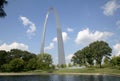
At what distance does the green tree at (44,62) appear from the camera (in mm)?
126312

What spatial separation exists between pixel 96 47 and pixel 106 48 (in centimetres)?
592

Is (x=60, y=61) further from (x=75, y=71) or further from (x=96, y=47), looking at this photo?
(x=96, y=47)

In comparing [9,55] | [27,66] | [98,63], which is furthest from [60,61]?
[9,55]

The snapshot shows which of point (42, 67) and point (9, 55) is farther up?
point (9, 55)

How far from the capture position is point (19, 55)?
153375 millimetres

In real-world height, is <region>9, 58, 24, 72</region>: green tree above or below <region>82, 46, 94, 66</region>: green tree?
below

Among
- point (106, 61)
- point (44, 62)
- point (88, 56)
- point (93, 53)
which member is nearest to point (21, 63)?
point (44, 62)

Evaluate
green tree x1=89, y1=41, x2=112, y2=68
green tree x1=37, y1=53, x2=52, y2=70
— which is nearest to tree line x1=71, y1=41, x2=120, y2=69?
green tree x1=89, y1=41, x2=112, y2=68

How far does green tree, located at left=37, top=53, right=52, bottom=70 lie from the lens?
12631 centimetres

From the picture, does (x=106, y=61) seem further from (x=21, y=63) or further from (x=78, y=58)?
(x=21, y=63)

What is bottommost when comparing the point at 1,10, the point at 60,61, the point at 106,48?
the point at 1,10

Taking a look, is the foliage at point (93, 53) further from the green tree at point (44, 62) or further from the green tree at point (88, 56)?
the green tree at point (44, 62)

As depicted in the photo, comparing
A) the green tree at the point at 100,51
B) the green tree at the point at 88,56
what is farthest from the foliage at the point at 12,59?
the green tree at the point at 100,51

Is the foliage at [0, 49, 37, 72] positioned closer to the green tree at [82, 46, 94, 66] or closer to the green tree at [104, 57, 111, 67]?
the green tree at [82, 46, 94, 66]
